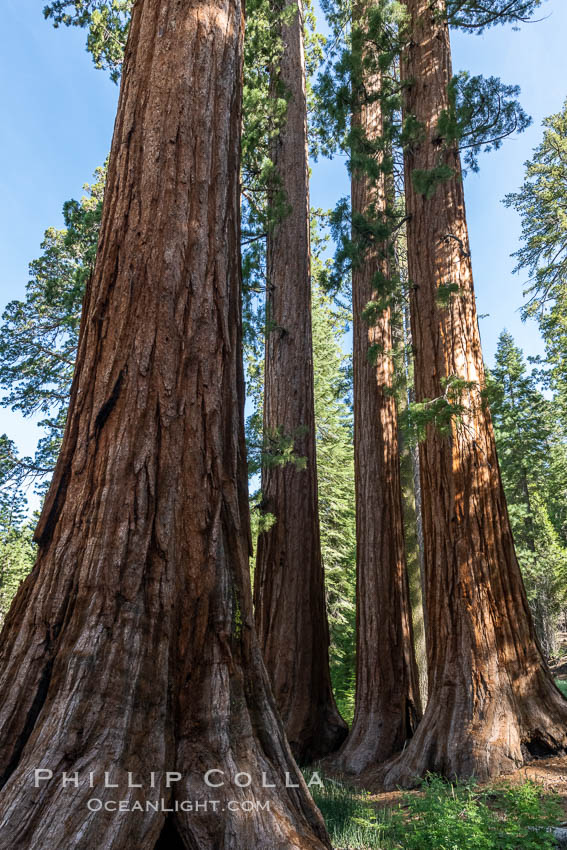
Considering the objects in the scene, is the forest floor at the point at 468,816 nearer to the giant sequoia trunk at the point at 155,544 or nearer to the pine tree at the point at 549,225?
the giant sequoia trunk at the point at 155,544

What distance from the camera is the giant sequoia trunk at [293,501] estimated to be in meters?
7.15

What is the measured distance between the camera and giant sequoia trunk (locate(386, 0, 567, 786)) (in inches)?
192

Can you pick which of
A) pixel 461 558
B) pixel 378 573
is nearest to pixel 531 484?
pixel 378 573

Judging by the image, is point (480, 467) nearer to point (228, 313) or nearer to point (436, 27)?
point (228, 313)

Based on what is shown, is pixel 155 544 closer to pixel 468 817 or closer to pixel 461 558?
pixel 468 817

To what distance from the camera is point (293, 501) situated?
780 centimetres

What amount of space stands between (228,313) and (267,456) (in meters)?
4.36

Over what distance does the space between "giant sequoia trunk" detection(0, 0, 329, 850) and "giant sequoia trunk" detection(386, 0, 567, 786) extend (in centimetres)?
304

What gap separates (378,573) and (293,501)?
5.14 ft

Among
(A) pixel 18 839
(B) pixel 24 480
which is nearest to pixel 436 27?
(A) pixel 18 839

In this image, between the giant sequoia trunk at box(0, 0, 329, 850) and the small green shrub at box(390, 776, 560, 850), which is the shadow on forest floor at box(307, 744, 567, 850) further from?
the giant sequoia trunk at box(0, 0, 329, 850)

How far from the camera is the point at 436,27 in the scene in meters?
7.25

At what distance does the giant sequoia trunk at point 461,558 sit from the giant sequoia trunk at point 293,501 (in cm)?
190

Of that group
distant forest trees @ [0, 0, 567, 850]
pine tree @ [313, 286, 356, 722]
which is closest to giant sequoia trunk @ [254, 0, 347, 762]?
distant forest trees @ [0, 0, 567, 850]
